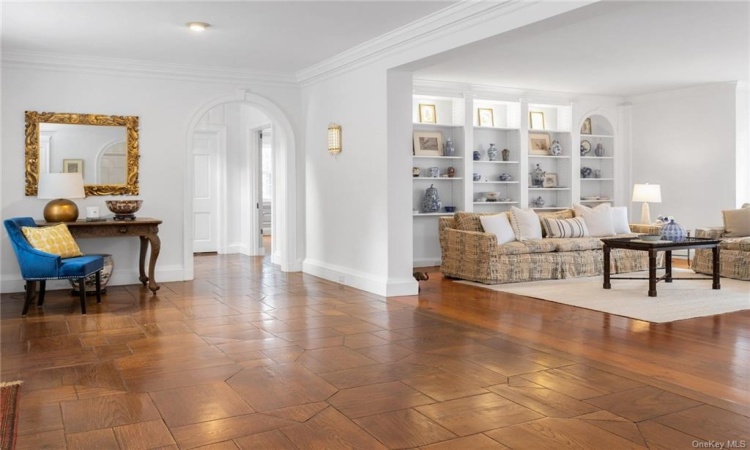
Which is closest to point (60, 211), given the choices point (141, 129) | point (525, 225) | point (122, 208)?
point (122, 208)

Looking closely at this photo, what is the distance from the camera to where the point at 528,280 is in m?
7.36

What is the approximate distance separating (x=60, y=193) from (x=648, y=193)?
25.5 feet

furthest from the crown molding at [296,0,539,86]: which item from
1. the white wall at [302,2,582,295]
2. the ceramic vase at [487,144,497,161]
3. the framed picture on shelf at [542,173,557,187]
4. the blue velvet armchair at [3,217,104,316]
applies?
the framed picture on shelf at [542,173,557,187]

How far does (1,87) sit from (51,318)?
288cm

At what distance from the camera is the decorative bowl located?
6.82 m

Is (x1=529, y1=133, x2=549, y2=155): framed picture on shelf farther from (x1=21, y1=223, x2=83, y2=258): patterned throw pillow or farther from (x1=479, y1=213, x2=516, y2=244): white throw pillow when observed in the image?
(x1=21, y1=223, x2=83, y2=258): patterned throw pillow

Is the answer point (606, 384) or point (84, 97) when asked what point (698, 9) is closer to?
point (606, 384)

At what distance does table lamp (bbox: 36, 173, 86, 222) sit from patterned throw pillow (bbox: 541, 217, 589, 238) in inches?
213

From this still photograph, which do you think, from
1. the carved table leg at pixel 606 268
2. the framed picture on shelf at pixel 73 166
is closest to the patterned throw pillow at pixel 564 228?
the carved table leg at pixel 606 268

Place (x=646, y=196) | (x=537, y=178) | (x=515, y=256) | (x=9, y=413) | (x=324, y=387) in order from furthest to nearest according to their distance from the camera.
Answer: (x=537, y=178)
(x=646, y=196)
(x=515, y=256)
(x=324, y=387)
(x=9, y=413)

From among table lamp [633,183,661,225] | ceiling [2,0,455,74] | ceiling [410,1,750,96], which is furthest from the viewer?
table lamp [633,183,661,225]

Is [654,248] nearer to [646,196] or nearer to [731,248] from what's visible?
[731,248]

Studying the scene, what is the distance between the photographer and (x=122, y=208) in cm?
682

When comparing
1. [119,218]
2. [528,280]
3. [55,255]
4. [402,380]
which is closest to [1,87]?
[119,218]
